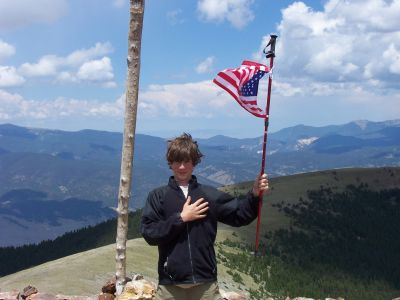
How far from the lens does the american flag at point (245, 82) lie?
33.9 feet

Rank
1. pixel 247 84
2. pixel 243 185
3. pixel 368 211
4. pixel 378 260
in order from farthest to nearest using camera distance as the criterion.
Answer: pixel 243 185 → pixel 368 211 → pixel 378 260 → pixel 247 84

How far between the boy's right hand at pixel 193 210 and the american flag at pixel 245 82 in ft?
8.77

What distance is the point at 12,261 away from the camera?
129 m

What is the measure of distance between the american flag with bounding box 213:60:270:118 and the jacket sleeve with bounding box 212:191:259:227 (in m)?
2.30

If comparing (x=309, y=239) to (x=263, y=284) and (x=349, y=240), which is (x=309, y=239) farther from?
(x=263, y=284)

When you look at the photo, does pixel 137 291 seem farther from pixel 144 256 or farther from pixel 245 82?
pixel 144 256

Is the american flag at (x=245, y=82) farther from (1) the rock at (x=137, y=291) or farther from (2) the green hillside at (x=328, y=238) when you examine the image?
(2) the green hillside at (x=328, y=238)

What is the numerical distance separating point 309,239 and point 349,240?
10.1m

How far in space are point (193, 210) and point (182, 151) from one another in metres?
0.90

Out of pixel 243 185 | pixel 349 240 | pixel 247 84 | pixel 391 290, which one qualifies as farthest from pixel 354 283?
pixel 247 84

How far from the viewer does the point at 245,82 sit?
10.4 metres

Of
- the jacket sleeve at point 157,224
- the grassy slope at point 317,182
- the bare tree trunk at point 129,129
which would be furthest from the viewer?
the grassy slope at point 317,182

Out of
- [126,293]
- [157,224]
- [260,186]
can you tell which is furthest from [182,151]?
[126,293]

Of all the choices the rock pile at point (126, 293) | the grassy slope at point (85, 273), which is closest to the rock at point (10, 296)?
the rock pile at point (126, 293)
